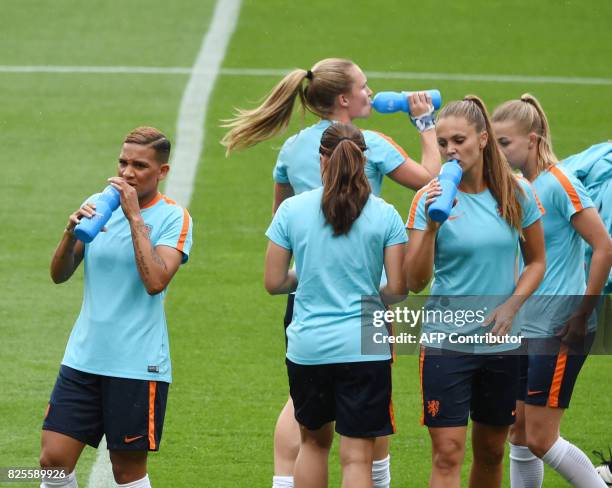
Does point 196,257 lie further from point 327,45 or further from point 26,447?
point 327,45

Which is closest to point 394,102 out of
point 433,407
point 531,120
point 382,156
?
point 382,156

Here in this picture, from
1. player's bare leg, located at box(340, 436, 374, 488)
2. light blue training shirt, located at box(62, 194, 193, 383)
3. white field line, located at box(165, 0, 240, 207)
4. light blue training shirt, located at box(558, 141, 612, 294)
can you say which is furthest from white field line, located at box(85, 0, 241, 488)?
player's bare leg, located at box(340, 436, 374, 488)

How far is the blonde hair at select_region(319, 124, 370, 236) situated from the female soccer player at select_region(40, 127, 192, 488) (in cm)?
67

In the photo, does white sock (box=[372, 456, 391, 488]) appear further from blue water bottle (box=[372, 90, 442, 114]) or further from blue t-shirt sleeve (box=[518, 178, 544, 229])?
blue water bottle (box=[372, 90, 442, 114])

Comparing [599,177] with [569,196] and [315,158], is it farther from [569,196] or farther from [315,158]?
[315,158]

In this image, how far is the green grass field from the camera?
7777mm

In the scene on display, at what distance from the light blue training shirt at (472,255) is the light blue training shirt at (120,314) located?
1.12m

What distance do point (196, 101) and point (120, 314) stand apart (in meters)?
11.0

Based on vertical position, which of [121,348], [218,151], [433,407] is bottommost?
[433,407]

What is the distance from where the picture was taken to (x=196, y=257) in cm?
1136

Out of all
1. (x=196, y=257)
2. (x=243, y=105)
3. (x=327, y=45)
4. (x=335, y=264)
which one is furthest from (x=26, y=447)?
(x=327, y=45)

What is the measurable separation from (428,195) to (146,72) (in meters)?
12.5

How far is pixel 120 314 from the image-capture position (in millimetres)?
5457

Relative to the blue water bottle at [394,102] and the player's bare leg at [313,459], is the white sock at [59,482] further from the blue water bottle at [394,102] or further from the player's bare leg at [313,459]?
the blue water bottle at [394,102]
